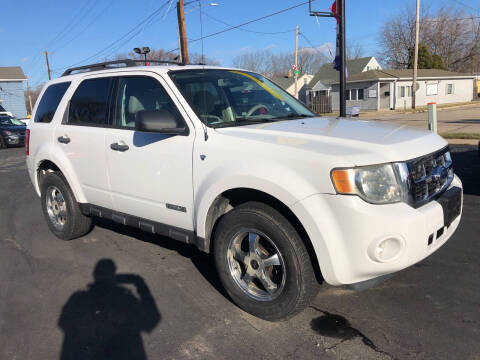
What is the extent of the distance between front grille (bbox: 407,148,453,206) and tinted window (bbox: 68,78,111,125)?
296cm

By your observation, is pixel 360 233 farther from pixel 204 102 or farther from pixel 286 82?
pixel 286 82

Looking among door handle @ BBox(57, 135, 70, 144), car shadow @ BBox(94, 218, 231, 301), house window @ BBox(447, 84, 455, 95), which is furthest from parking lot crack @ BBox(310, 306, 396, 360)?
house window @ BBox(447, 84, 455, 95)

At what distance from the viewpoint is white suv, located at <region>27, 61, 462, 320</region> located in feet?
8.41

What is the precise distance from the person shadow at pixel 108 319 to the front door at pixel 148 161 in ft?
2.24

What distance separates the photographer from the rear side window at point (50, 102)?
4961mm

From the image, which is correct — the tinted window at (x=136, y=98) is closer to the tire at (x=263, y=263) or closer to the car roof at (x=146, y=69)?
the car roof at (x=146, y=69)

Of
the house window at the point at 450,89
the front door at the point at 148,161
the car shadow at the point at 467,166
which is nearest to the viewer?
the front door at the point at 148,161

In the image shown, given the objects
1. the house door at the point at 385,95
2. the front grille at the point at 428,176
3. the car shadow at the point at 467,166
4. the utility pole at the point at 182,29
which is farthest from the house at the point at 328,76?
the front grille at the point at 428,176

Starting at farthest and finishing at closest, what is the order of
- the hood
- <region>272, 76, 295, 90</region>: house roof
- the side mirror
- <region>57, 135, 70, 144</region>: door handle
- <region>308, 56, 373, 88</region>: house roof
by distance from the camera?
1. <region>272, 76, 295, 90</region>: house roof
2. <region>308, 56, 373, 88</region>: house roof
3. <region>57, 135, 70, 144</region>: door handle
4. the side mirror
5. the hood

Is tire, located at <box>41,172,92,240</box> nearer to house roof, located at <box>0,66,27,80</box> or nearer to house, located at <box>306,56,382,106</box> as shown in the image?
house, located at <box>306,56,382,106</box>

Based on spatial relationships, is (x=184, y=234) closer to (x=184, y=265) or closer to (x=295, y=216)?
(x=184, y=265)

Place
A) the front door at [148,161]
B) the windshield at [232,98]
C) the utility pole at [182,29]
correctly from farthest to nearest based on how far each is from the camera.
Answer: the utility pole at [182,29] < the windshield at [232,98] < the front door at [148,161]

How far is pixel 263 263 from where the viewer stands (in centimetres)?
301

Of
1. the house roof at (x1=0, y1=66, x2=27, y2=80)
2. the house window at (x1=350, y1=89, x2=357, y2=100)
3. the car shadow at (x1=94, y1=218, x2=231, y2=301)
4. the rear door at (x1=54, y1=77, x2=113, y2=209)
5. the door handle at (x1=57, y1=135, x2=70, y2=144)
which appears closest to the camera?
the car shadow at (x1=94, y1=218, x2=231, y2=301)
